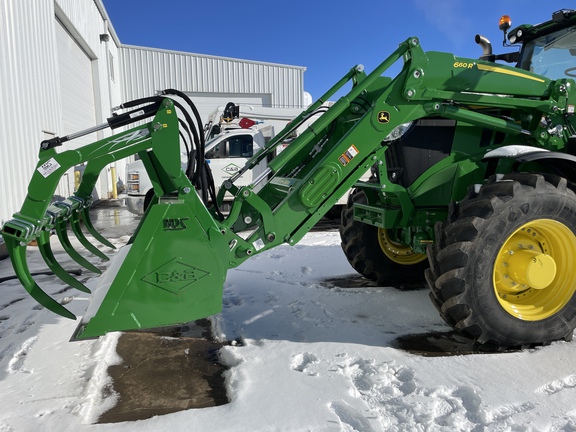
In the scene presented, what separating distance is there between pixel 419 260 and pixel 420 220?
111cm

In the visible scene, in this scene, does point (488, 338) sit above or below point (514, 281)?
below

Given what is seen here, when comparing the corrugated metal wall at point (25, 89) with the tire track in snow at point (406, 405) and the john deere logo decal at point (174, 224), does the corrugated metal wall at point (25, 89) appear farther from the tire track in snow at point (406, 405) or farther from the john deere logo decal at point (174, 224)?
the tire track in snow at point (406, 405)

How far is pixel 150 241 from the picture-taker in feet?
9.73

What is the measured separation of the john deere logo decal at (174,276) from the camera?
294 cm

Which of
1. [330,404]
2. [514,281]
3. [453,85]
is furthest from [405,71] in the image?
[330,404]

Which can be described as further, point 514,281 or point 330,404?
point 514,281

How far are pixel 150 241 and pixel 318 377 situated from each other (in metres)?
1.35

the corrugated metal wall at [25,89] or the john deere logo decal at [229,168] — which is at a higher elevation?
the corrugated metal wall at [25,89]

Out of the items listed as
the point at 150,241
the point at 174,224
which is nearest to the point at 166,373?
the point at 150,241

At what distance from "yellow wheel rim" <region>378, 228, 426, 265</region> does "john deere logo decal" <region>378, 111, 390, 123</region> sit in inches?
67.8

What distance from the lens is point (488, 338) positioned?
3.18 meters

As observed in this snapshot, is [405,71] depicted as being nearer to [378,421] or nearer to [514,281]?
[514,281]

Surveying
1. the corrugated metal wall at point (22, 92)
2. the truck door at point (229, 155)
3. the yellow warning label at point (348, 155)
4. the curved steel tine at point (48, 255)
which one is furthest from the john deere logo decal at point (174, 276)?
the truck door at point (229, 155)

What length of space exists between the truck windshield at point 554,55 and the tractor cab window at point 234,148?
594 centimetres
